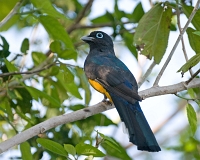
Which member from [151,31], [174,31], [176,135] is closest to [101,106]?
[151,31]

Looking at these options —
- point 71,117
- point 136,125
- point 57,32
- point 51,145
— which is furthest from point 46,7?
point 51,145

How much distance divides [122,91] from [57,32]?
33.7 inches

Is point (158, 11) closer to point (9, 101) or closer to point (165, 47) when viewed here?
point (165, 47)

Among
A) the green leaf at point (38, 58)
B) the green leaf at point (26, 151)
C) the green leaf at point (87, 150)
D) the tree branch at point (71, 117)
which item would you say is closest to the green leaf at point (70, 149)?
the green leaf at point (87, 150)

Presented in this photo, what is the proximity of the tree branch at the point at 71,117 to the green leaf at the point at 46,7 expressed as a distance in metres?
0.92

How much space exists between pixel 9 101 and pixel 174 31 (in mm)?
2142

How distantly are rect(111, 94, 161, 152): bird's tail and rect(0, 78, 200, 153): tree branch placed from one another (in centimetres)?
12

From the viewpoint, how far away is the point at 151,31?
17.7ft

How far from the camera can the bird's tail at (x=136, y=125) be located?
437cm

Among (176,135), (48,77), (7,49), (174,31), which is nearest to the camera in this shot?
(7,49)

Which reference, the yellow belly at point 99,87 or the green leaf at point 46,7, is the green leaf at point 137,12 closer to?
the yellow belly at point 99,87

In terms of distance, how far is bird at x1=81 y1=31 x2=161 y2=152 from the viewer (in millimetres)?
4484

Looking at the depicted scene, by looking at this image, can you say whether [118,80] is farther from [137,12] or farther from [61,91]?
[137,12]

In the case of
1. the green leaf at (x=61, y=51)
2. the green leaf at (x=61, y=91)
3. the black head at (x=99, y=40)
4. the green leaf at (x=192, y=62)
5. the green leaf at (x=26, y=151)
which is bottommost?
the green leaf at (x=26, y=151)
